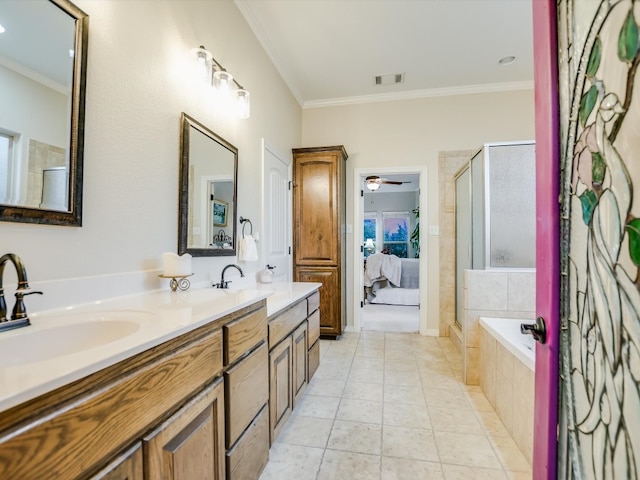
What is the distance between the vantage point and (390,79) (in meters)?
3.47

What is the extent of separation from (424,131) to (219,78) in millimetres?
2672

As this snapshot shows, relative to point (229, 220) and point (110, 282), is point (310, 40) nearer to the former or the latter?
point (229, 220)

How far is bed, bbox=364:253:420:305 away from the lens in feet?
18.1

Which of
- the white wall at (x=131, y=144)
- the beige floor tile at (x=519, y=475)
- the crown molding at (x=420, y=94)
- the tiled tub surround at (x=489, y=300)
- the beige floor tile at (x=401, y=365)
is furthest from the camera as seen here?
the crown molding at (x=420, y=94)

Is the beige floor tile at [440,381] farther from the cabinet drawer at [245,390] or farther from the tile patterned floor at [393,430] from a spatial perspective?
the cabinet drawer at [245,390]

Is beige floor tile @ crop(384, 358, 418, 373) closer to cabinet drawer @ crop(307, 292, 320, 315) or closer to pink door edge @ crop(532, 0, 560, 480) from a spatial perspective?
cabinet drawer @ crop(307, 292, 320, 315)

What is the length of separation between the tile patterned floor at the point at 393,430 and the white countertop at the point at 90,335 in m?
0.95

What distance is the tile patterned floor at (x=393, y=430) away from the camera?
1509 mm

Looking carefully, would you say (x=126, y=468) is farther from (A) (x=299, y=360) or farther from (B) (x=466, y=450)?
(B) (x=466, y=450)

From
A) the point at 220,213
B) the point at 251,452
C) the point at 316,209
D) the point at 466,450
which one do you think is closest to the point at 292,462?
the point at 251,452

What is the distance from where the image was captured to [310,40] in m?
2.78

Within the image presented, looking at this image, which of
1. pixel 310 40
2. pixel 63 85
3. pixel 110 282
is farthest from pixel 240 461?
pixel 310 40

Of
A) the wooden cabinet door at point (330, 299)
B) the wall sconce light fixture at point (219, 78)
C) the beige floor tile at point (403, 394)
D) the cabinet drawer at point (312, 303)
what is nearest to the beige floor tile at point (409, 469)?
the beige floor tile at point (403, 394)

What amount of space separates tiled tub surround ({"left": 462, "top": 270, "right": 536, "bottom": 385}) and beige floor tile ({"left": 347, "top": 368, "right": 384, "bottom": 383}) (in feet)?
2.22
